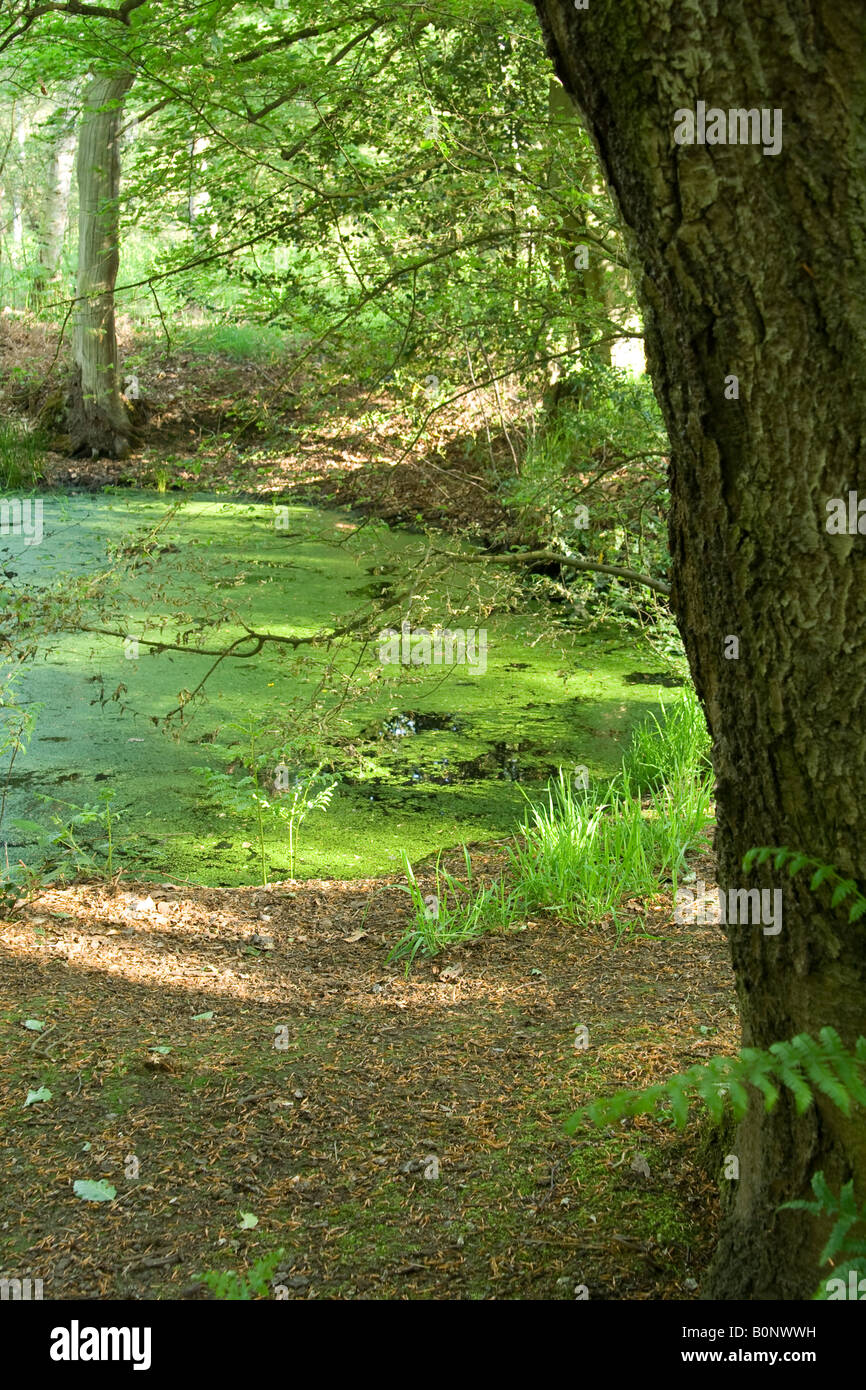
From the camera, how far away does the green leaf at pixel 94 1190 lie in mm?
1942

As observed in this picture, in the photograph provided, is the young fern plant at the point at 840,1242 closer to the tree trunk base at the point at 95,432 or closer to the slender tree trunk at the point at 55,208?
the tree trunk base at the point at 95,432

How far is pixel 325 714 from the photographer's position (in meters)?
2.97

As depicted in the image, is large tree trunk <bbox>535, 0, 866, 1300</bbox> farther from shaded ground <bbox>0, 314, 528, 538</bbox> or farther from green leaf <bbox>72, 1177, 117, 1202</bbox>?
shaded ground <bbox>0, 314, 528, 538</bbox>

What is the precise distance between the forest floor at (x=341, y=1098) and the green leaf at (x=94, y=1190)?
16mm

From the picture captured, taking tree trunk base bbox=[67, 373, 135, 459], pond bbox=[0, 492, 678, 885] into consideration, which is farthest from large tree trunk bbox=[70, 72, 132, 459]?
pond bbox=[0, 492, 678, 885]

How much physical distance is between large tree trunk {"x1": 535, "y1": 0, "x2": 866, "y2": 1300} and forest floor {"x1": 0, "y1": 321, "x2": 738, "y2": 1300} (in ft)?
1.34

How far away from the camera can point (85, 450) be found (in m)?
10.8

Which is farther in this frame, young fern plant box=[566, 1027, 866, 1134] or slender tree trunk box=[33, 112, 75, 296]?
slender tree trunk box=[33, 112, 75, 296]

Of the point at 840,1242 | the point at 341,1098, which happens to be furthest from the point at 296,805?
the point at 840,1242

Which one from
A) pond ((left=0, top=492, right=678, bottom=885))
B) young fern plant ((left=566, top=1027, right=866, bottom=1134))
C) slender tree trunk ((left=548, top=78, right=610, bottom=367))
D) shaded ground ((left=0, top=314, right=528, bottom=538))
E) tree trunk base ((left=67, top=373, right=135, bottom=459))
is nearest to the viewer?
young fern plant ((left=566, top=1027, right=866, bottom=1134))

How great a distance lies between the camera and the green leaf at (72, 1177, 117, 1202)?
1942 mm
